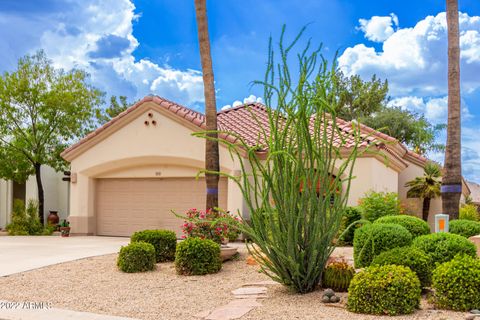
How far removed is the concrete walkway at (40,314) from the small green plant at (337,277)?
3371mm

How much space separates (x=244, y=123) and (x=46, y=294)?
534 inches

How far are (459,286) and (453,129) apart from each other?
768 cm

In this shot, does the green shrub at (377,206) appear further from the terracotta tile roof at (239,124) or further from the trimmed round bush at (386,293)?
the trimmed round bush at (386,293)

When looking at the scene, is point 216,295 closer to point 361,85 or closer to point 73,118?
point 73,118

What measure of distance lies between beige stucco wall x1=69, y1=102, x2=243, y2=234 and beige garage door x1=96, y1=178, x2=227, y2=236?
35cm

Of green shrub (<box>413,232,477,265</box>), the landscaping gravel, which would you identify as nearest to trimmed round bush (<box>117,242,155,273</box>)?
the landscaping gravel

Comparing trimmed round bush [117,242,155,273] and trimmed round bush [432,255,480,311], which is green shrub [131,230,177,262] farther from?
trimmed round bush [432,255,480,311]

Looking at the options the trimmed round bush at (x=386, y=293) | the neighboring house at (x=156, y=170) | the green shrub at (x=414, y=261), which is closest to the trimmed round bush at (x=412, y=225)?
the green shrub at (x=414, y=261)

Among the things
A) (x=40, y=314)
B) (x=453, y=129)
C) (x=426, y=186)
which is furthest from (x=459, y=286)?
(x=426, y=186)

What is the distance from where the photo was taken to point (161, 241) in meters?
13.2

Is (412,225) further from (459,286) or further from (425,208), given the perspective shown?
(425,208)

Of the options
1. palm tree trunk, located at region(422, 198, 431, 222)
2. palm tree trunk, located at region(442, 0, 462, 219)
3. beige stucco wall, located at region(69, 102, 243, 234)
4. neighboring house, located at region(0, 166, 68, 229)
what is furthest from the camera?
neighboring house, located at region(0, 166, 68, 229)

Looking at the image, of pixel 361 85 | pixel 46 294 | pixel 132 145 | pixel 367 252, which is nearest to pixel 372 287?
pixel 367 252

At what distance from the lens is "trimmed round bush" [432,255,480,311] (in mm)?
7465
